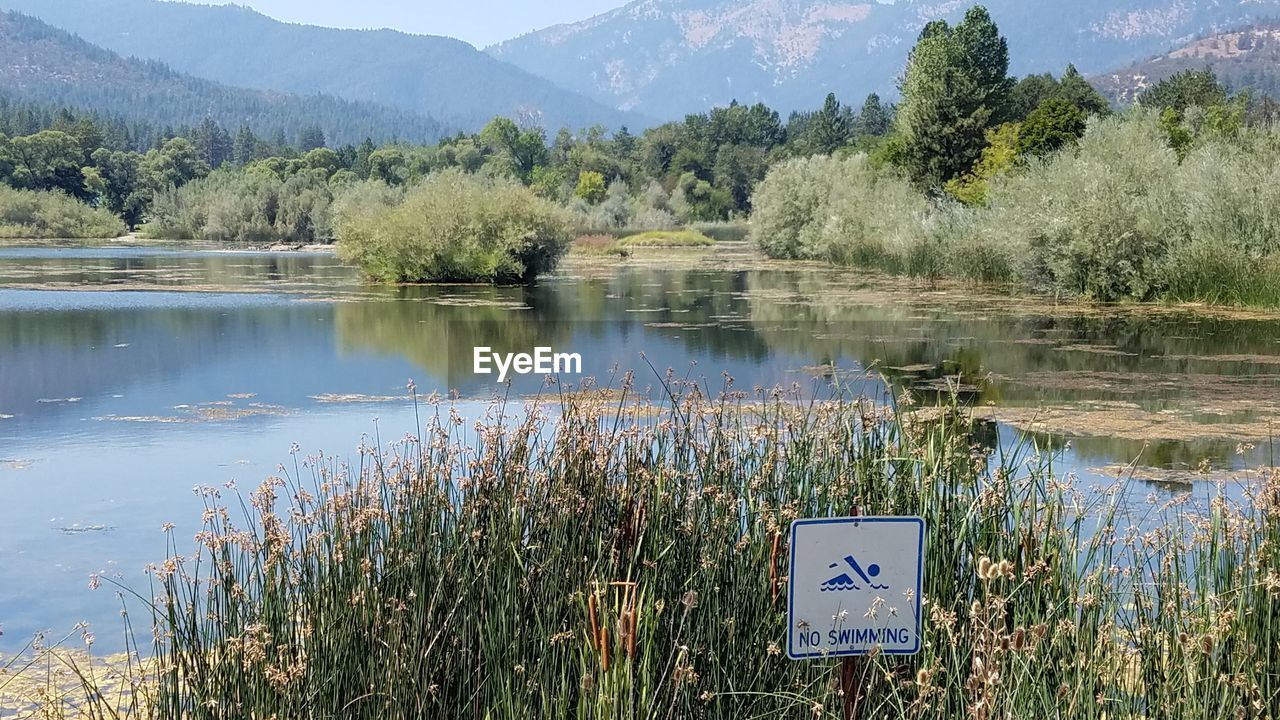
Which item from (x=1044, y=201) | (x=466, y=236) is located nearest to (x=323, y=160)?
(x=466, y=236)

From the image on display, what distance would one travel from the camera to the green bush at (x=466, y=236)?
1091 inches

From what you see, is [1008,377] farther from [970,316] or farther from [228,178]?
[228,178]

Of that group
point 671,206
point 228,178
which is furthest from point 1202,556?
point 228,178

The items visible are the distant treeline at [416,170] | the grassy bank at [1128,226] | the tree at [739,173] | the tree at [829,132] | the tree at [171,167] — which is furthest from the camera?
the tree at [739,173]

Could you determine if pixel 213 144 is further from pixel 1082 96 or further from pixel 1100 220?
pixel 1100 220

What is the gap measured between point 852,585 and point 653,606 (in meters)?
0.85

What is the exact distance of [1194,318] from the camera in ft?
60.1

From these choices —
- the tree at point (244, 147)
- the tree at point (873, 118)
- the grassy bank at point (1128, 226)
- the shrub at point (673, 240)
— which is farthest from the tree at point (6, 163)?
the grassy bank at point (1128, 226)

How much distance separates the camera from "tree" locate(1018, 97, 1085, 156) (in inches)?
1319

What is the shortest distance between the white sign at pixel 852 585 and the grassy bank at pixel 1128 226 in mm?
17750

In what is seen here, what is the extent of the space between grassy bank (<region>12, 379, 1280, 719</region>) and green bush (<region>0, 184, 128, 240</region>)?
67.1m

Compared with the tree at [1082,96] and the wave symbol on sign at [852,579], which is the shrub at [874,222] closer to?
the tree at [1082,96]

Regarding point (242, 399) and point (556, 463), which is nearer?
point (556, 463)

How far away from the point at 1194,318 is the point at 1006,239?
5798mm
